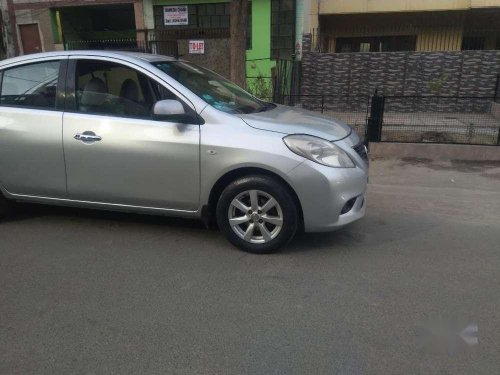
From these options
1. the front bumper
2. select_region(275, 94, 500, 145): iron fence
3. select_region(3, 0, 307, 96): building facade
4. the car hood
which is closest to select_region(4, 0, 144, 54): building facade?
select_region(3, 0, 307, 96): building facade

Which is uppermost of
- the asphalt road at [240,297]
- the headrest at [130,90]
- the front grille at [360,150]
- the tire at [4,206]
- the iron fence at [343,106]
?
the headrest at [130,90]

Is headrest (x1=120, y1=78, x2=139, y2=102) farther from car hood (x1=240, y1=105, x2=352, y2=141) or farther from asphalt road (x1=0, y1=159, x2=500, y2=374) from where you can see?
asphalt road (x1=0, y1=159, x2=500, y2=374)

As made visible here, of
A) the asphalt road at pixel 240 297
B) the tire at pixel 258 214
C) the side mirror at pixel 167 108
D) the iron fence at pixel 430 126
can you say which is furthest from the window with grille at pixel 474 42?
the side mirror at pixel 167 108

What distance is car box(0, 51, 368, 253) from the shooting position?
13.0 ft

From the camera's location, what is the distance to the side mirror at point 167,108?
4012 millimetres

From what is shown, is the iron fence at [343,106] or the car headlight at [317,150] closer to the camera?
the car headlight at [317,150]

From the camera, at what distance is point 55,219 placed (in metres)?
5.12

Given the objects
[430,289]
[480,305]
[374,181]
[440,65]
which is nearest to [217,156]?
[430,289]

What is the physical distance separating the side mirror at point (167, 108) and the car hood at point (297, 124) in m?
0.56

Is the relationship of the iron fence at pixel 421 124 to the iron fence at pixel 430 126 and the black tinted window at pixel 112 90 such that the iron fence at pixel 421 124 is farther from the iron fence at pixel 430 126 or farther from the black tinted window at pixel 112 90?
the black tinted window at pixel 112 90

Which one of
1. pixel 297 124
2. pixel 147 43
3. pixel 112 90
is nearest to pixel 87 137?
pixel 112 90

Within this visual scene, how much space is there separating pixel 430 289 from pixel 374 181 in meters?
3.50

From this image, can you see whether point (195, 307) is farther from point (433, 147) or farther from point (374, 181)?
point (433, 147)

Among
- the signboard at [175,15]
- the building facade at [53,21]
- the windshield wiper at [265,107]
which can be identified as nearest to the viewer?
the windshield wiper at [265,107]
